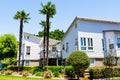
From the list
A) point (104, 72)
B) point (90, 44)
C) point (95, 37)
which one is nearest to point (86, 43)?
point (90, 44)

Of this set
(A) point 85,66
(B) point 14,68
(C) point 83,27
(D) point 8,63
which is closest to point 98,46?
(C) point 83,27

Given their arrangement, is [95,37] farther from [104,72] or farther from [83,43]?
[104,72]

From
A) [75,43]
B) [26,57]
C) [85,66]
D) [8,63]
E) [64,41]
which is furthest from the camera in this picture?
[8,63]

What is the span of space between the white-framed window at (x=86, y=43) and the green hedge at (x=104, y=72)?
6.50 m

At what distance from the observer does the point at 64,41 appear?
4603cm

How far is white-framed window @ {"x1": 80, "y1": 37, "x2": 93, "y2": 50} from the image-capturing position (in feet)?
122

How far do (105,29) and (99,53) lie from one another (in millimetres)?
4661

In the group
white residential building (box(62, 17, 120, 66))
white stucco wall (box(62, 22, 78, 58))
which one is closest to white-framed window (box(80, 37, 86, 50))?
white residential building (box(62, 17, 120, 66))

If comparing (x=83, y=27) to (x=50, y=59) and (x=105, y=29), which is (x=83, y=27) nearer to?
(x=105, y=29)

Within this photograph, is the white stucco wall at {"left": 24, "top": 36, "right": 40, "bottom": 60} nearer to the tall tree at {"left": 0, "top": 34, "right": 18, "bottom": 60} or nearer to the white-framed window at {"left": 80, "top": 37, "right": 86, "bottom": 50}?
the tall tree at {"left": 0, "top": 34, "right": 18, "bottom": 60}

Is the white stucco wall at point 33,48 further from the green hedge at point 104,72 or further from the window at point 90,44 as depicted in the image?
the green hedge at point 104,72

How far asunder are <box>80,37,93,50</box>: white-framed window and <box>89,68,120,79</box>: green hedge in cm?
650

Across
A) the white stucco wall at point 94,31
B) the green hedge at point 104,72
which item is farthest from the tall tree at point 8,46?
the green hedge at point 104,72

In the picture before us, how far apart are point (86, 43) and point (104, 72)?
7.38m
